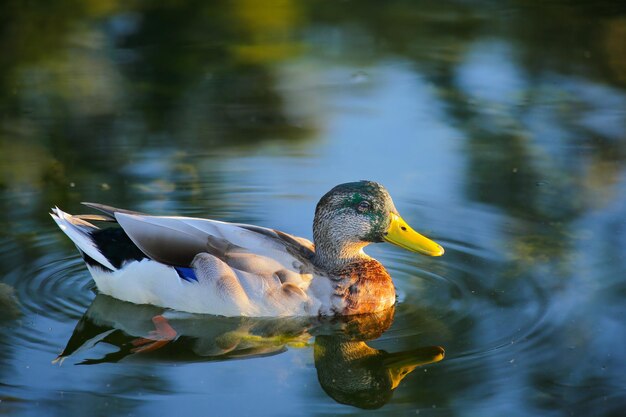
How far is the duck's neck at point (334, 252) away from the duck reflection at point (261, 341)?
40 cm

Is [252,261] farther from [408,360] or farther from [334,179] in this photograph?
[334,179]

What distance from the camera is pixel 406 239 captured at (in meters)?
7.87

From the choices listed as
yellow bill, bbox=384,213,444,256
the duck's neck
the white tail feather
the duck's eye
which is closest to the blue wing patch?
the white tail feather

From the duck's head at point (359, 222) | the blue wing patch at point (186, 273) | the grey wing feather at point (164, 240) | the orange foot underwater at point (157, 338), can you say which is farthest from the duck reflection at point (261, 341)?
the duck's head at point (359, 222)

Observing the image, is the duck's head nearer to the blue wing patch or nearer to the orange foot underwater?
the blue wing patch

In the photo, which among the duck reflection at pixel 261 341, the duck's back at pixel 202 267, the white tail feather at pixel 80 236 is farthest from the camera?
the white tail feather at pixel 80 236

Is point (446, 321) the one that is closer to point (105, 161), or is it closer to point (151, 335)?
point (151, 335)

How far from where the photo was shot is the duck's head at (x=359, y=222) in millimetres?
7781

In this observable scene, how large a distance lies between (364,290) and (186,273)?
3.82 ft

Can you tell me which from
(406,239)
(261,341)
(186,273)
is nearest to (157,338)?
(186,273)

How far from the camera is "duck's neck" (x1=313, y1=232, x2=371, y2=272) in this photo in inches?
311

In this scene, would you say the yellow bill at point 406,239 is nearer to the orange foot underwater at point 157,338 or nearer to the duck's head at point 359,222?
the duck's head at point 359,222

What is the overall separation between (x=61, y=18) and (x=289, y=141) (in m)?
4.89

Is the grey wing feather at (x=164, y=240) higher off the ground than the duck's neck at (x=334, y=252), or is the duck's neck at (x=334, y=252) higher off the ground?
the grey wing feather at (x=164, y=240)
